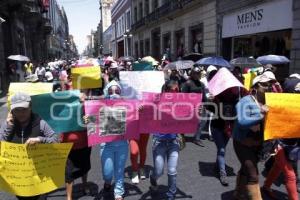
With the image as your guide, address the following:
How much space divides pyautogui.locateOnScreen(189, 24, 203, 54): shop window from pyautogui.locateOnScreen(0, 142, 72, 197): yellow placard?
18.7 m

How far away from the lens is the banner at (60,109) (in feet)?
15.1

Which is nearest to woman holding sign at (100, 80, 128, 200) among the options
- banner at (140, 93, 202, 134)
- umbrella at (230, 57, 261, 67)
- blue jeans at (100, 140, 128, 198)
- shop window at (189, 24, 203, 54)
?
blue jeans at (100, 140, 128, 198)

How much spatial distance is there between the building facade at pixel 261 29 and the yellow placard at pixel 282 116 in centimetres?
881

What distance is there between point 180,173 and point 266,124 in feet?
8.51

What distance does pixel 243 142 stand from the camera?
4379mm

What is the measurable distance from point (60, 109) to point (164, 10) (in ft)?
85.2

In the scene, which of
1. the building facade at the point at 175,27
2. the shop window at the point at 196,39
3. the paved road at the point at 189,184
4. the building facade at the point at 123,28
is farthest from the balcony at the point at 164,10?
the paved road at the point at 189,184

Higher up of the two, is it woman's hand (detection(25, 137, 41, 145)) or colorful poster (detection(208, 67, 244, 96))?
colorful poster (detection(208, 67, 244, 96))

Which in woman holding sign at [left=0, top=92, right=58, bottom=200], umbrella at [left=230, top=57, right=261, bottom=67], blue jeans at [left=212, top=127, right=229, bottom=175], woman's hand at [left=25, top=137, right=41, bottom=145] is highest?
umbrella at [left=230, top=57, right=261, bottom=67]

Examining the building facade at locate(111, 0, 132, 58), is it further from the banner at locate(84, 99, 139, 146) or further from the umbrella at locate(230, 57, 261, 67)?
the banner at locate(84, 99, 139, 146)

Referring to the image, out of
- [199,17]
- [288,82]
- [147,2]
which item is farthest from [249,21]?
[147,2]

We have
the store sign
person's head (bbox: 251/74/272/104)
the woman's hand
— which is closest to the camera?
the woman's hand

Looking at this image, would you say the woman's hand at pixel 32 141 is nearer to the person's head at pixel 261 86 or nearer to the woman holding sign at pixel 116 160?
the woman holding sign at pixel 116 160

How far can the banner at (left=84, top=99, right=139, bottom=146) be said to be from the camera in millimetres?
4762
